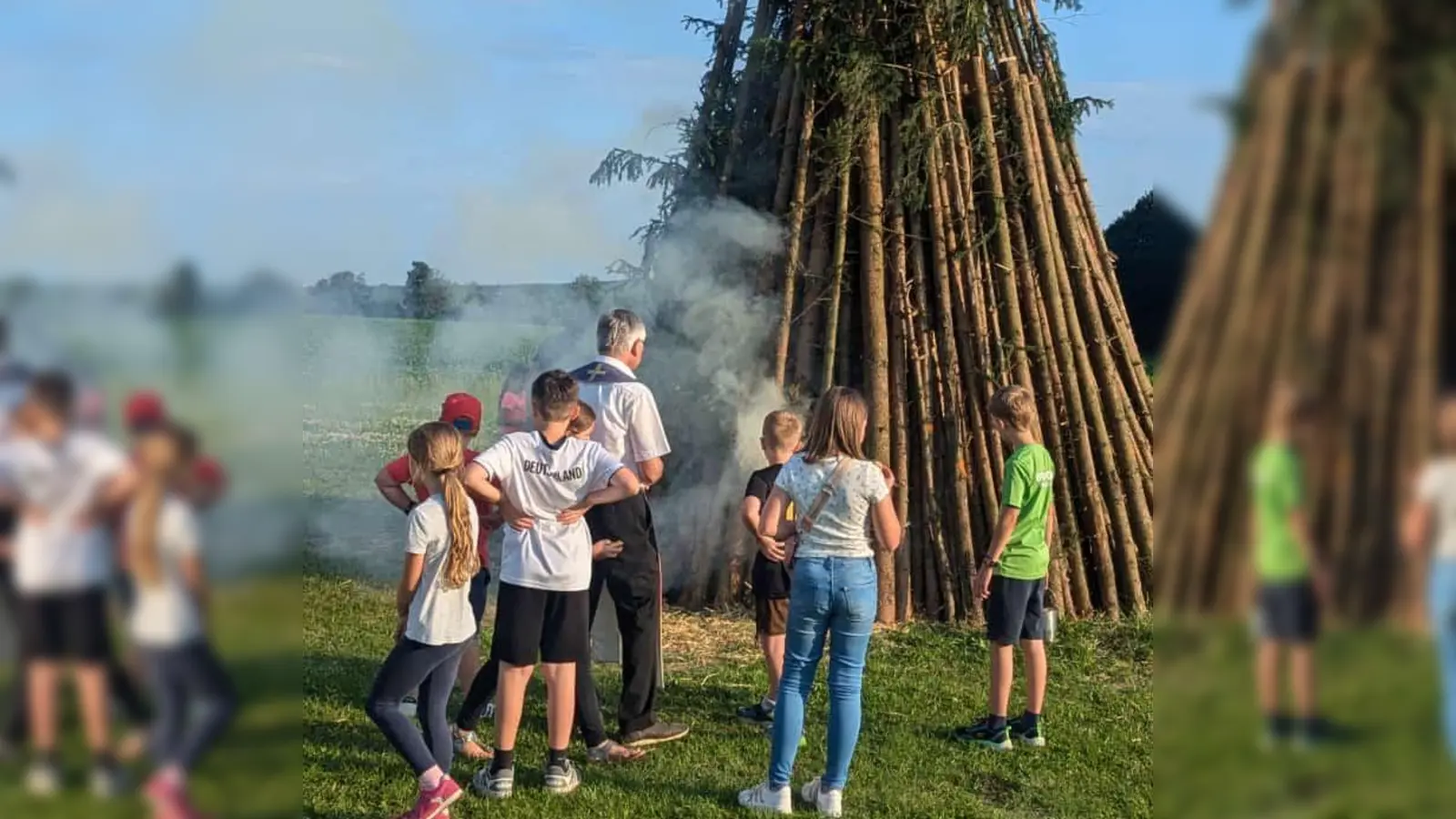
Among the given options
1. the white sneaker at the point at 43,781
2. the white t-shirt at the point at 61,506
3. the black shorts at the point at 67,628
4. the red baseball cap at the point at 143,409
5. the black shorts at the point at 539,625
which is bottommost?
the black shorts at the point at 539,625

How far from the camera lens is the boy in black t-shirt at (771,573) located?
4.82m

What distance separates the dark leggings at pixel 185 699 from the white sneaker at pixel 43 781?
0.07 metres

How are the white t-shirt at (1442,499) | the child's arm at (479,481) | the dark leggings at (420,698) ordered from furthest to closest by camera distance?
the child's arm at (479,481) → the dark leggings at (420,698) → the white t-shirt at (1442,499)

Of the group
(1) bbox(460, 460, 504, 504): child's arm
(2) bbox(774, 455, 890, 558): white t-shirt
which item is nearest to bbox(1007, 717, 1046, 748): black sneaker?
(2) bbox(774, 455, 890, 558): white t-shirt

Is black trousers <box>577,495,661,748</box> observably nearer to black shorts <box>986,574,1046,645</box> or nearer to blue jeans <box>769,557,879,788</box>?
→ blue jeans <box>769,557,879,788</box>

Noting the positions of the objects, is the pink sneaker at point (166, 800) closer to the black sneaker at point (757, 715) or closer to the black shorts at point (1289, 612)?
the black shorts at point (1289, 612)

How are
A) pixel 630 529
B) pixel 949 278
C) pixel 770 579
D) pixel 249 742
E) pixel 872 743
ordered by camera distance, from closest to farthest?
1. pixel 249 742
2. pixel 630 529
3. pixel 872 743
4. pixel 770 579
5. pixel 949 278

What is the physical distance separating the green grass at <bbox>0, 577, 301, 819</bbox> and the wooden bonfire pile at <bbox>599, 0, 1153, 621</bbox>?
5860 mm

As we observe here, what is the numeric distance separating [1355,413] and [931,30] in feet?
20.4

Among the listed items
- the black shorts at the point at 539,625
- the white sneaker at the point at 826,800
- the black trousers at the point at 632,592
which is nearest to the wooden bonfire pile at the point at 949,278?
the black trousers at the point at 632,592

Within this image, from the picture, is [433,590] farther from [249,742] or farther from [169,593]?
[169,593]

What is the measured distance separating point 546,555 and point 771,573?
1.31m

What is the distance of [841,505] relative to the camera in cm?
392

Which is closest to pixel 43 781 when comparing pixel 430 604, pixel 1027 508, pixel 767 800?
pixel 430 604
